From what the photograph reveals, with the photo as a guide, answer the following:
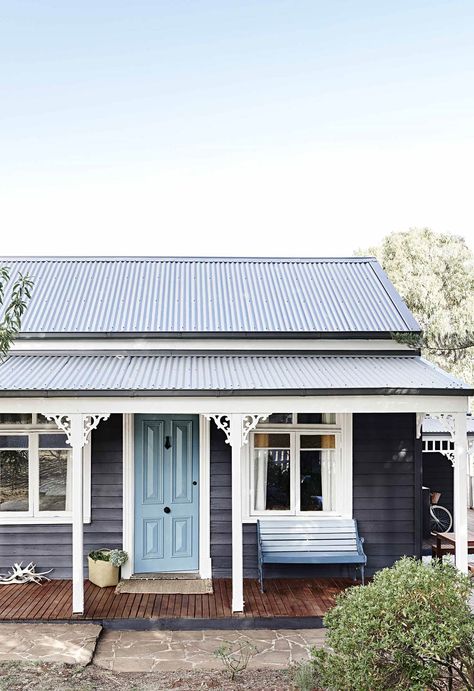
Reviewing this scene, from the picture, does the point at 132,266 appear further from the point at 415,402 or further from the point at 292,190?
the point at 292,190

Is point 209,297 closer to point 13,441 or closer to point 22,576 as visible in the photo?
point 13,441

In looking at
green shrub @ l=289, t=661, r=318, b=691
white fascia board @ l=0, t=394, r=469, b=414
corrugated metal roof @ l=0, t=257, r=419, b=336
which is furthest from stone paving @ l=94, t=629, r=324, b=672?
corrugated metal roof @ l=0, t=257, r=419, b=336

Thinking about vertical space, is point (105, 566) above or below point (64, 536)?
below

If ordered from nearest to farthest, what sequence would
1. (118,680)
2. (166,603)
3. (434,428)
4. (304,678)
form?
(304,678) < (118,680) < (166,603) < (434,428)

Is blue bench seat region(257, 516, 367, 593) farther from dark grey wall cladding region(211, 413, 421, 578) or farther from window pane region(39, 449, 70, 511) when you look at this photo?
window pane region(39, 449, 70, 511)

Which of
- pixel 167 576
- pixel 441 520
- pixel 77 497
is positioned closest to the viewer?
pixel 77 497

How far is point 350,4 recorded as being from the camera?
49.8ft

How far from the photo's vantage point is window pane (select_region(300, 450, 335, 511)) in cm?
877

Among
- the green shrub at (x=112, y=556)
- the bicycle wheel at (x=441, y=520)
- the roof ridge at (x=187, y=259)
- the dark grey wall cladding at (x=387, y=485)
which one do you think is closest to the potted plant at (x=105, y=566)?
the green shrub at (x=112, y=556)

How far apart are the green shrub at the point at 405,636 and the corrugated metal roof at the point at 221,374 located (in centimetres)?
305

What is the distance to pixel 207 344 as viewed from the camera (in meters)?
9.22

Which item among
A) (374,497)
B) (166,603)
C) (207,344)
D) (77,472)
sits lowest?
(166,603)

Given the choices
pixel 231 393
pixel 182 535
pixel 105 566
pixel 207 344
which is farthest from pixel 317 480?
pixel 105 566

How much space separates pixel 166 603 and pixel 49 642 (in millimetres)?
1515
